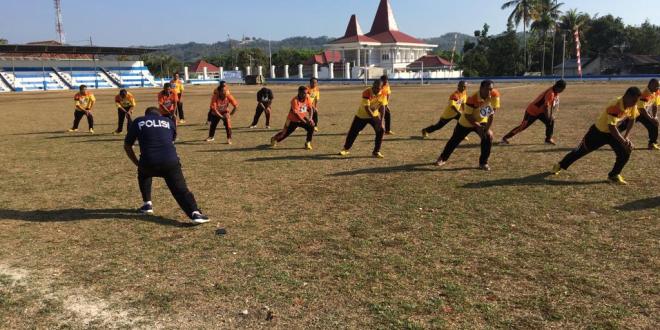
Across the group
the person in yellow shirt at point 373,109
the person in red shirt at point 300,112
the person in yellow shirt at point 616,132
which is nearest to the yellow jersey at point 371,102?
the person in yellow shirt at point 373,109

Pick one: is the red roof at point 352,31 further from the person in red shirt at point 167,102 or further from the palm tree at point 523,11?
the person in red shirt at point 167,102

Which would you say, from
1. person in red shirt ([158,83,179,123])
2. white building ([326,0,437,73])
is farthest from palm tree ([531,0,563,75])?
person in red shirt ([158,83,179,123])

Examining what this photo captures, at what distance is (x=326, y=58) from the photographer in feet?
319

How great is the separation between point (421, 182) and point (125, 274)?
5235mm

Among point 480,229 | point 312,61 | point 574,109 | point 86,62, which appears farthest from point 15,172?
point 312,61

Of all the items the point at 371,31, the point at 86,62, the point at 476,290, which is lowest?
the point at 476,290

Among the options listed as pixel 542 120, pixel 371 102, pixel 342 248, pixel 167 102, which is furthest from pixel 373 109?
pixel 167 102

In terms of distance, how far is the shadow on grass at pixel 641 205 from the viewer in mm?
6617

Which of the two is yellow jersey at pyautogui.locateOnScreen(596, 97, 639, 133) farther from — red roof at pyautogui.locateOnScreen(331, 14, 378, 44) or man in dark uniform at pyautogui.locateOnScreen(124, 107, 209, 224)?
red roof at pyautogui.locateOnScreen(331, 14, 378, 44)

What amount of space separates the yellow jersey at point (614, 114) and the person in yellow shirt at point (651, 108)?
265 cm

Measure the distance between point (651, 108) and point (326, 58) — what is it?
8919 cm

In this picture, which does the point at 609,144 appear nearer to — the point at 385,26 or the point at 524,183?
the point at 524,183

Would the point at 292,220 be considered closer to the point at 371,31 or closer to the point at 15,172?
the point at 15,172

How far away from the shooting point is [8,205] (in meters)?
7.51
